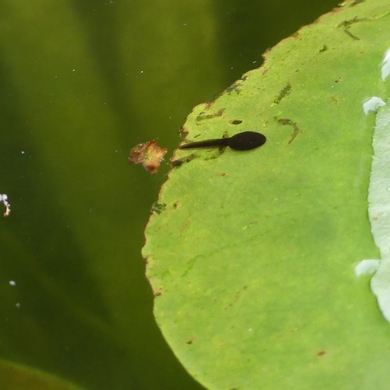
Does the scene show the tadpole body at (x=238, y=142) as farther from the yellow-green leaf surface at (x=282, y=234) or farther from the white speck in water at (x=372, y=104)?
the white speck in water at (x=372, y=104)

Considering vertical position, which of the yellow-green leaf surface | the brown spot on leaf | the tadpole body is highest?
the brown spot on leaf

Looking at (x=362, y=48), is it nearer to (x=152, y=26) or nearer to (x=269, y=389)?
(x=152, y=26)

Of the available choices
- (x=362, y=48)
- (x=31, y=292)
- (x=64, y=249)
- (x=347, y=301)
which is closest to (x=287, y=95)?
(x=362, y=48)

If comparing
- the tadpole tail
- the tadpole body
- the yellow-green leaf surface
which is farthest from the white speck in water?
the tadpole tail

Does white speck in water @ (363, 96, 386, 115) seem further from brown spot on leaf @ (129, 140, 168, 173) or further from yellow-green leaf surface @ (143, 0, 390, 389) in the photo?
brown spot on leaf @ (129, 140, 168, 173)

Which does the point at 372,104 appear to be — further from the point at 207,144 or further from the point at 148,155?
the point at 148,155

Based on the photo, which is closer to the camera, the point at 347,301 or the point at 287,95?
the point at 347,301

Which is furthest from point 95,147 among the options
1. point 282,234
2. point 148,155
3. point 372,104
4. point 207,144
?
point 372,104
